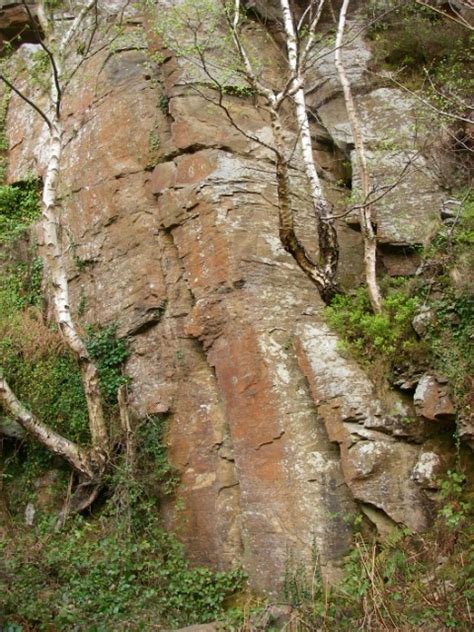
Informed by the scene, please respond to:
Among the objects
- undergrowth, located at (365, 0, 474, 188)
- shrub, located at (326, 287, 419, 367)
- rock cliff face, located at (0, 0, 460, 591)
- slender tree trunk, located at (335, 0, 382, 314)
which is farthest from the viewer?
undergrowth, located at (365, 0, 474, 188)

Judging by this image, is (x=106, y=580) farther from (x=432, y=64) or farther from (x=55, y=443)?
(x=432, y=64)

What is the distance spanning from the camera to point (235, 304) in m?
8.93

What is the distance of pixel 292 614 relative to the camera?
6.35m

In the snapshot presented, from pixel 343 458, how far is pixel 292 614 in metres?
1.86

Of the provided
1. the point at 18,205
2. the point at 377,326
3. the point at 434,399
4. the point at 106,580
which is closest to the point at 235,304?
the point at 377,326

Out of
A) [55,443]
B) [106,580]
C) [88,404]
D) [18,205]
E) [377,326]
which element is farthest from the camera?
[18,205]

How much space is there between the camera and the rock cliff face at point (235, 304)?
755 cm

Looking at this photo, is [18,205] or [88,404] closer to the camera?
[88,404]

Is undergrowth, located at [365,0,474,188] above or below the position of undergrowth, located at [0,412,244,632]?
above

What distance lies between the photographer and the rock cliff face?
24.8ft

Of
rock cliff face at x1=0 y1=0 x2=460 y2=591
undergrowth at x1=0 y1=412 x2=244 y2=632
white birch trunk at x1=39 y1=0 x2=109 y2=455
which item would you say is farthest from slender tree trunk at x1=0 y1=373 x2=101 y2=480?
rock cliff face at x1=0 y1=0 x2=460 y2=591

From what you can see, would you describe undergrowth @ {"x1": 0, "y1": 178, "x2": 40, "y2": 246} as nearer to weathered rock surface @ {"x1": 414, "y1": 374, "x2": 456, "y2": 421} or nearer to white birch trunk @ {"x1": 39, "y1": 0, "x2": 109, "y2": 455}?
white birch trunk @ {"x1": 39, "y1": 0, "x2": 109, "y2": 455}

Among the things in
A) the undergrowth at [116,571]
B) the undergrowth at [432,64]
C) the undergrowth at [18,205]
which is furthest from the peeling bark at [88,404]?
the undergrowth at [432,64]

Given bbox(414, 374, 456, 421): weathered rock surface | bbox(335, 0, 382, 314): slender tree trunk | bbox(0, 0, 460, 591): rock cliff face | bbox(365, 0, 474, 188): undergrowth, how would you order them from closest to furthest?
bbox(414, 374, 456, 421): weathered rock surface → bbox(0, 0, 460, 591): rock cliff face → bbox(335, 0, 382, 314): slender tree trunk → bbox(365, 0, 474, 188): undergrowth
